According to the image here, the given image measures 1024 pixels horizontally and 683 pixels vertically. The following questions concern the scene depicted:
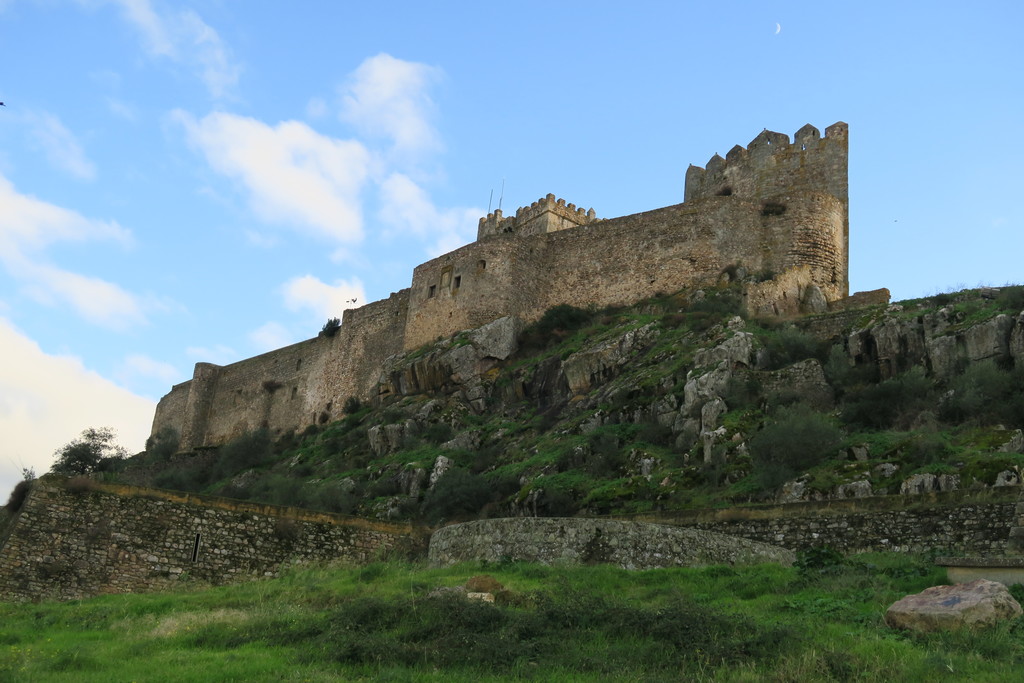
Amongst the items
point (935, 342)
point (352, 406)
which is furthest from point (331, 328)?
point (935, 342)

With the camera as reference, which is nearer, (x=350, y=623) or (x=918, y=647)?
(x=918, y=647)

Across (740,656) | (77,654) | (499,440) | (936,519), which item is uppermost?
(499,440)

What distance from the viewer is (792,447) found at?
18.5 meters

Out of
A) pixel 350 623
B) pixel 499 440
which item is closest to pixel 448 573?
pixel 350 623

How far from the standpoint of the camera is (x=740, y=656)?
29.8ft

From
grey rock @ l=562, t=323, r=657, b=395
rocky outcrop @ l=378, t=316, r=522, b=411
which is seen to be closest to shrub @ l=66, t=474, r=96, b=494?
grey rock @ l=562, t=323, r=657, b=395

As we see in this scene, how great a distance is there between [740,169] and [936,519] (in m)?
23.2

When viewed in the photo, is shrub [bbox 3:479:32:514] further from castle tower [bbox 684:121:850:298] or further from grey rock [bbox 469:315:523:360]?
castle tower [bbox 684:121:850:298]

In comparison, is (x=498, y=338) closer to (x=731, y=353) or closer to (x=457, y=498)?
(x=731, y=353)

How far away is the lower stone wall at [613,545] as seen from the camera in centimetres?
1396

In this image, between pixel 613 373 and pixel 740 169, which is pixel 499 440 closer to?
pixel 613 373

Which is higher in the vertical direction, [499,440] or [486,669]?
[499,440]

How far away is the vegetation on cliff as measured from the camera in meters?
18.2

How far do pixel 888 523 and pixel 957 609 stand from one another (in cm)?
461
